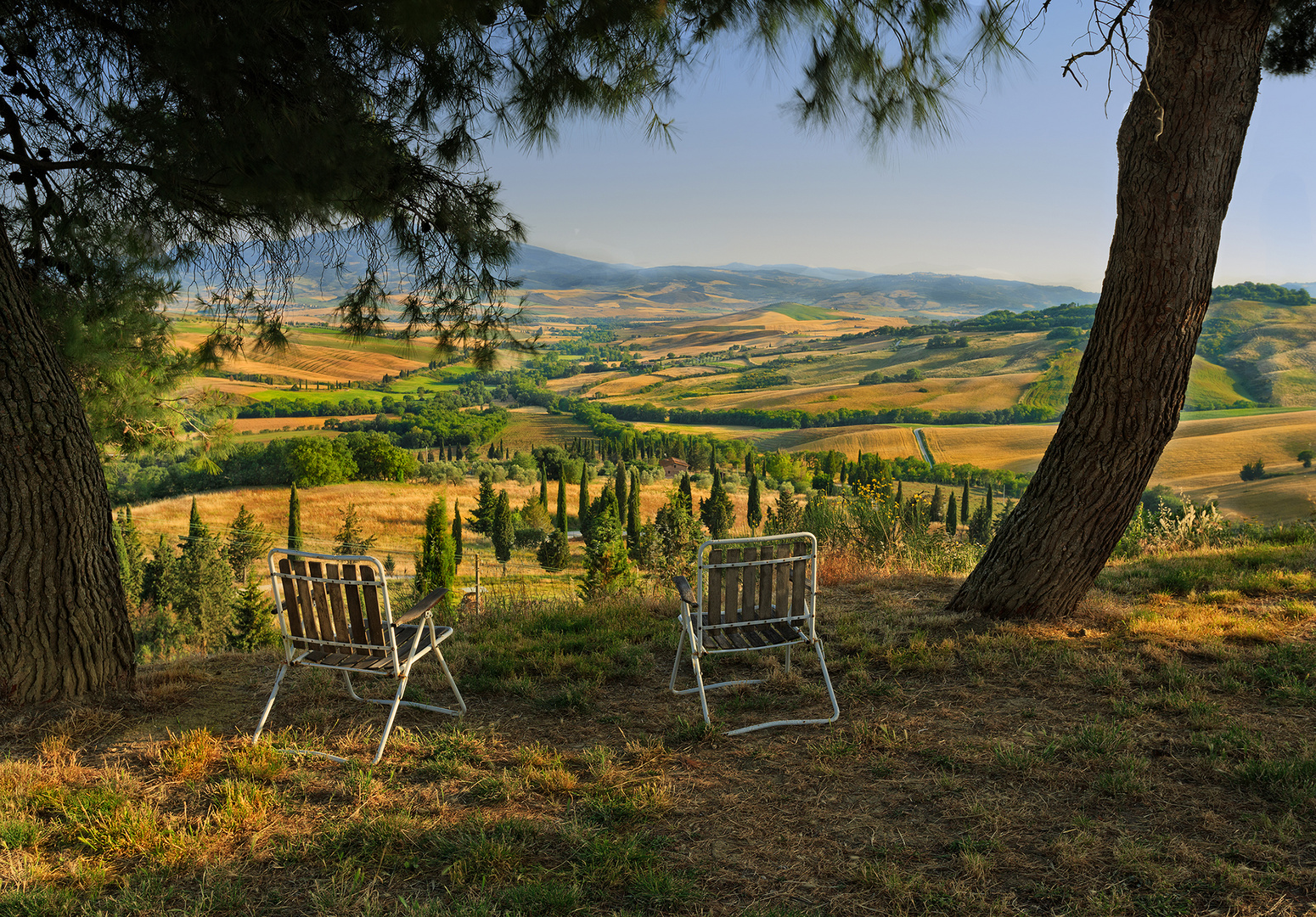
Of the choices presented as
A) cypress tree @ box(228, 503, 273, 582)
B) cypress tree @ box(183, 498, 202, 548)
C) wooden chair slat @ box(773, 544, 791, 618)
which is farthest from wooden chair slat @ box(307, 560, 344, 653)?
cypress tree @ box(183, 498, 202, 548)

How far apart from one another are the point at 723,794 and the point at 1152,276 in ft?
11.0

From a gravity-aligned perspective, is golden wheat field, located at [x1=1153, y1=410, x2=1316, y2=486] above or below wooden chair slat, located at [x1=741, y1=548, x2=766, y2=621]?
below

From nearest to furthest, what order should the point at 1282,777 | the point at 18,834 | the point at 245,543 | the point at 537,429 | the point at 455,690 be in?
the point at 18,834, the point at 1282,777, the point at 455,690, the point at 245,543, the point at 537,429

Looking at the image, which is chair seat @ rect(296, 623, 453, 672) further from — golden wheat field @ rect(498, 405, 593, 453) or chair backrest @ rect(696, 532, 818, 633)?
golden wheat field @ rect(498, 405, 593, 453)

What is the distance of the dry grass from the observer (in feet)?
6.90

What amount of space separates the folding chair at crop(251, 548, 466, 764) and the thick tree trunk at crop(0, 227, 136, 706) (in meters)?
0.94

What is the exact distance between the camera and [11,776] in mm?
2768

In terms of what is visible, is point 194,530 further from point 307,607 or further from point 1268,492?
point 1268,492

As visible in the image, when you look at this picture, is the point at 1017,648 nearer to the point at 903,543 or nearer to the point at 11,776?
the point at 903,543

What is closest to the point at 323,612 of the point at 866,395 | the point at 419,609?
the point at 419,609

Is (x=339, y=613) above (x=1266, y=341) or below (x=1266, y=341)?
below

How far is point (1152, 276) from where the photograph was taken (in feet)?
13.0

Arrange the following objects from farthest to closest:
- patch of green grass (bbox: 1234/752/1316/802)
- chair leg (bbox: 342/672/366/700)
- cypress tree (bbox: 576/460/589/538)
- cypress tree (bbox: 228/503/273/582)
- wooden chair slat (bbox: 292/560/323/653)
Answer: cypress tree (bbox: 576/460/589/538) → cypress tree (bbox: 228/503/273/582) → chair leg (bbox: 342/672/366/700) → wooden chair slat (bbox: 292/560/323/653) → patch of green grass (bbox: 1234/752/1316/802)

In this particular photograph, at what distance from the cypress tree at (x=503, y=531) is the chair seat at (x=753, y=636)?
4408 cm
